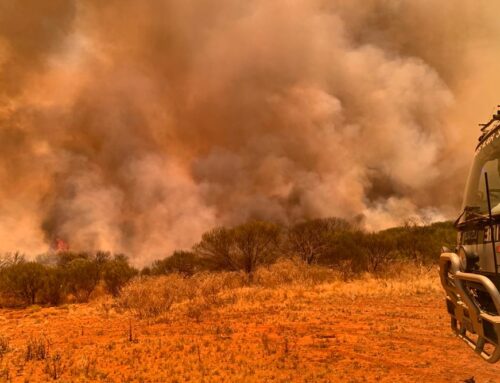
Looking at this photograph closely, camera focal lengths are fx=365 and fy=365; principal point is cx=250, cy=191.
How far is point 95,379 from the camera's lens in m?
6.90

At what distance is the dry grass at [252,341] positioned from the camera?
690 cm

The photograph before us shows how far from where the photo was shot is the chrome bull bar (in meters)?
3.41

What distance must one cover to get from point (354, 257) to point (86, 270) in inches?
867

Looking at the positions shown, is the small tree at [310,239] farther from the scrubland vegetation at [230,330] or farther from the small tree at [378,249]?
the scrubland vegetation at [230,330]

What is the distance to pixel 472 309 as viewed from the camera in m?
3.90

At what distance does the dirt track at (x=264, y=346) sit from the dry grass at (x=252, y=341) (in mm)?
25

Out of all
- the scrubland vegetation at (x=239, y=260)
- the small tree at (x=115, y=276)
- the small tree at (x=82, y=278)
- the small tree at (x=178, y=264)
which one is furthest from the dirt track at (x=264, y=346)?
the small tree at (x=178, y=264)

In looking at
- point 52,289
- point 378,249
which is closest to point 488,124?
point 52,289

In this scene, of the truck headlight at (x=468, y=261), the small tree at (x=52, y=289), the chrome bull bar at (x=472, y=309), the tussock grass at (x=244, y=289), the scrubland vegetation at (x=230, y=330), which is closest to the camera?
the chrome bull bar at (x=472, y=309)

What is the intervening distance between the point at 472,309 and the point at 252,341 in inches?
245

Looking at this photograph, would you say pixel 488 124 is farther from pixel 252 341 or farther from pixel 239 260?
pixel 239 260

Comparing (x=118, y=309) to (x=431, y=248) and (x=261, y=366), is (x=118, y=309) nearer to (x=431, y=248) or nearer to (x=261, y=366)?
(x=261, y=366)

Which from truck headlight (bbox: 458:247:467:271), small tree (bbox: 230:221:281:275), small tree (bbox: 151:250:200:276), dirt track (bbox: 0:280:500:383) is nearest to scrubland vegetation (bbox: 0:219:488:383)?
dirt track (bbox: 0:280:500:383)

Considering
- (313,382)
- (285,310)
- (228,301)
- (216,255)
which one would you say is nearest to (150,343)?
(313,382)
